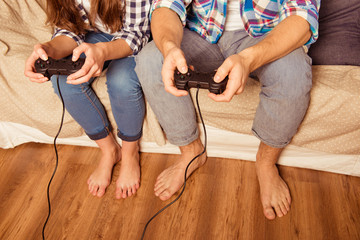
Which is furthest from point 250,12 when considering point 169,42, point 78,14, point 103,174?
point 103,174

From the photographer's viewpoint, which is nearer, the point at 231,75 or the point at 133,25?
the point at 231,75

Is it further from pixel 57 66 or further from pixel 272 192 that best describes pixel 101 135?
pixel 272 192

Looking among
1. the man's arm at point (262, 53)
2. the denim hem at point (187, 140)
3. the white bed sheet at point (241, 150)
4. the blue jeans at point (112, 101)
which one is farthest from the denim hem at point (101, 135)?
the man's arm at point (262, 53)

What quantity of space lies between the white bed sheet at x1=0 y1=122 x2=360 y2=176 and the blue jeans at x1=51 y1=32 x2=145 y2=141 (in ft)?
0.55

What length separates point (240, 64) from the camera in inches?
26.6

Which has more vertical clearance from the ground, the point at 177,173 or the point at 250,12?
the point at 250,12

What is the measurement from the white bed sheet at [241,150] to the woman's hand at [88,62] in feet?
1.41

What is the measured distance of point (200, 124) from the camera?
1026 millimetres

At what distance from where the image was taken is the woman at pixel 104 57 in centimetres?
88

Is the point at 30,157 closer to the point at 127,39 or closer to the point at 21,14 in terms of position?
the point at 21,14

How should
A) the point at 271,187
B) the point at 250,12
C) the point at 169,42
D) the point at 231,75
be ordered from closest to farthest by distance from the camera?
the point at 231,75 → the point at 169,42 → the point at 250,12 → the point at 271,187

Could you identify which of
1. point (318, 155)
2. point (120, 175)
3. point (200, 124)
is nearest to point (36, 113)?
point (120, 175)

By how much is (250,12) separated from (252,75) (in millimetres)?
193

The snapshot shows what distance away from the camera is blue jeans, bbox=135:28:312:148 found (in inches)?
30.3
